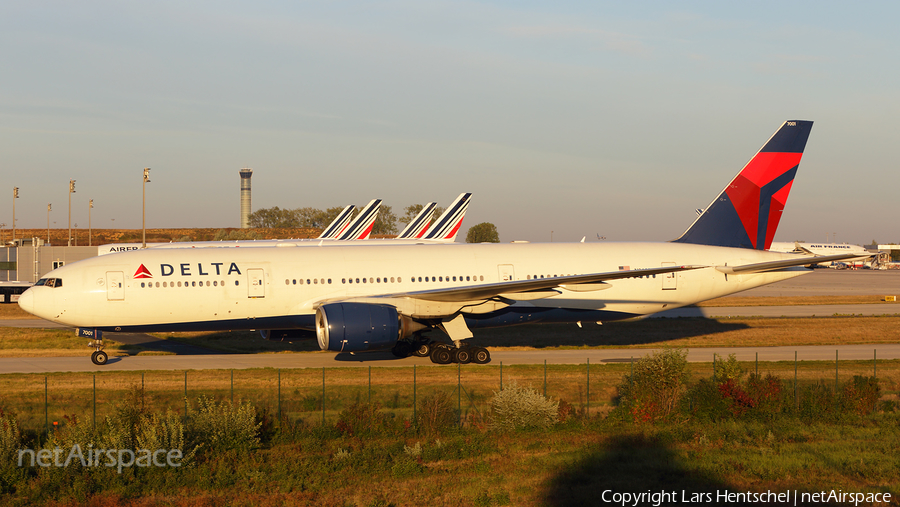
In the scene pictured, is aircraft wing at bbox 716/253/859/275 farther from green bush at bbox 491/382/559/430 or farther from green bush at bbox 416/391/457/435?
green bush at bbox 416/391/457/435

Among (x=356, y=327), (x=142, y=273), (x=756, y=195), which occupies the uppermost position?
(x=756, y=195)

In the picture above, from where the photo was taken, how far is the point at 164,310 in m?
29.3

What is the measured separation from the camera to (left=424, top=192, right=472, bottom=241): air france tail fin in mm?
76562

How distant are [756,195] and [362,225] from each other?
167 feet

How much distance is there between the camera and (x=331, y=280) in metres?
30.8

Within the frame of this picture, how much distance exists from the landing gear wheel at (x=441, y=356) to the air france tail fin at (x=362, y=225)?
48637 mm

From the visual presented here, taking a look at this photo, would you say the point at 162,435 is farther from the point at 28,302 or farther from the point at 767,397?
the point at 767,397

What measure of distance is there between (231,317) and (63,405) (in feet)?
24.9

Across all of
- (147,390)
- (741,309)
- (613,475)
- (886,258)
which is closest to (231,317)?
(147,390)

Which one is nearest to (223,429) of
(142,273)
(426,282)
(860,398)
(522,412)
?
(522,412)

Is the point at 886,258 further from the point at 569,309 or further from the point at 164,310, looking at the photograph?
the point at 164,310

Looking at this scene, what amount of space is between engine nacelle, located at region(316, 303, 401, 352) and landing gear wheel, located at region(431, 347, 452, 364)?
11.2 ft

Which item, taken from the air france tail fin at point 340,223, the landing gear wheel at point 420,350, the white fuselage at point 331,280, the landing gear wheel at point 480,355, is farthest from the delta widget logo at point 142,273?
the air france tail fin at point 340,223

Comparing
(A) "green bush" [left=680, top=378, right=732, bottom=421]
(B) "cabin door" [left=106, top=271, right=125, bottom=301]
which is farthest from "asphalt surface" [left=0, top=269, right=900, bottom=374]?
(A) "green bush" [left=680, top=378, right=732, bottom=421]
